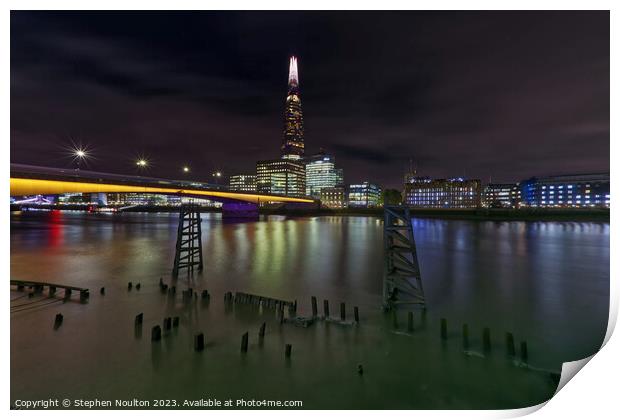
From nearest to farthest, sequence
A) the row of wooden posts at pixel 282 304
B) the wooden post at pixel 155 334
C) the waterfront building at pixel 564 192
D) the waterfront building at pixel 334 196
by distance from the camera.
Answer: the wooden post at pixel 155 334 → the row of wooden posts at pixel 282 304 → the waterfront building at pixel 564 192 → the waterfront building at pixel 334 196

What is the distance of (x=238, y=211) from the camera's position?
221 feet

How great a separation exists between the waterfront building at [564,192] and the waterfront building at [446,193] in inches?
944

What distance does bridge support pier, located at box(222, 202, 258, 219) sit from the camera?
67.4m

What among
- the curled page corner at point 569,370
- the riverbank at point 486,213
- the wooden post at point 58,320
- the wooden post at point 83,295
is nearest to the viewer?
the curled page corner at point 569,370

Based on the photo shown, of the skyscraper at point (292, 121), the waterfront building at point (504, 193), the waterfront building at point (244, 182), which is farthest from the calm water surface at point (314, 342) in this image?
the skyscraper at point (292, 121)

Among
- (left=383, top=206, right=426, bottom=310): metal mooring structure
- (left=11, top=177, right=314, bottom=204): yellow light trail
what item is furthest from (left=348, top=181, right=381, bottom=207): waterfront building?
(left=383, top=206, right=426, bottom=310): metal mooring structure

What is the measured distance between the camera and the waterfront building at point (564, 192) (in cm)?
9460

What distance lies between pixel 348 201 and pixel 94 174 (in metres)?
116

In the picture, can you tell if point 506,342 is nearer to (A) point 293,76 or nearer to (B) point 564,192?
(B) point 564,192

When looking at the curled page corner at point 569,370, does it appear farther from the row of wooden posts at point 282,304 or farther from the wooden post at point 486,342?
the row of wooden posts at point 282,304

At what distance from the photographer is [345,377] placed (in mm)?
5879

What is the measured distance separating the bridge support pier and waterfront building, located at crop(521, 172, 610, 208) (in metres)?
95.7

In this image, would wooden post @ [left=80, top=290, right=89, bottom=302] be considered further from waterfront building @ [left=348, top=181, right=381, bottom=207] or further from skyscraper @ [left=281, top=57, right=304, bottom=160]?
skyscraper @ [left=281, top=57, right=304, bottom=160]

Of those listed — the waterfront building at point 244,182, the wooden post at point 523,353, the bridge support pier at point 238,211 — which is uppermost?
the waterfront building at point 244,182
